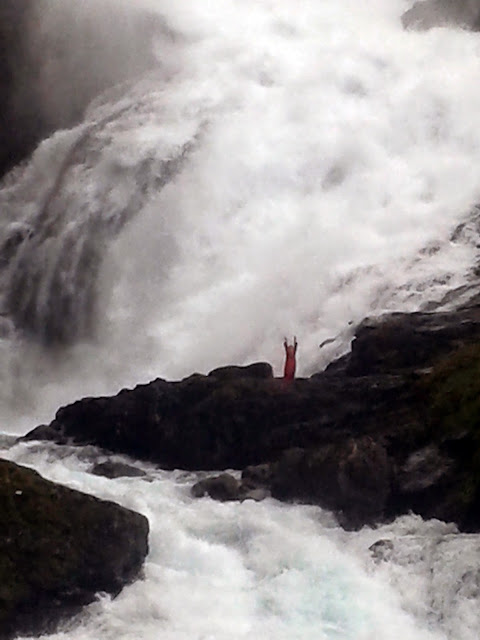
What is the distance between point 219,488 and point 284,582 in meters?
3.72

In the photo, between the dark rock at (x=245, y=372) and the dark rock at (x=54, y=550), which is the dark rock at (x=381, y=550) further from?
the dark rock at (x=245, y=372)

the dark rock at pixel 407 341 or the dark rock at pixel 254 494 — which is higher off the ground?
the dark rock at pixel 407 341

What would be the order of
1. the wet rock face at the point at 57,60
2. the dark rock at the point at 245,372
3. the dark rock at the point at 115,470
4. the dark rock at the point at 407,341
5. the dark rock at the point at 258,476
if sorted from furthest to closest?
the wet rock face at the point at 57,60
the dark rock at the point at 245,372
the dark rock at the point at 407,341
the dark rock at the point at 115,470
the dark rock at the point at 258,476

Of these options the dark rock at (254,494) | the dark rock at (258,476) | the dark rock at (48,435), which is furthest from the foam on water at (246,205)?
the dark rock at (254,494)

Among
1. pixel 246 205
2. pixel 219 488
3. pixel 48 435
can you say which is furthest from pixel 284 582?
pixel 246 205

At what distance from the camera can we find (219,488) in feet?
59.3

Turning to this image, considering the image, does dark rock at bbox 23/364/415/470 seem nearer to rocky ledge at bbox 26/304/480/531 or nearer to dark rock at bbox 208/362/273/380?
rocky ledge at bbox 26/304/480/531

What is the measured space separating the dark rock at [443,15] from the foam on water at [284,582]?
31865mm

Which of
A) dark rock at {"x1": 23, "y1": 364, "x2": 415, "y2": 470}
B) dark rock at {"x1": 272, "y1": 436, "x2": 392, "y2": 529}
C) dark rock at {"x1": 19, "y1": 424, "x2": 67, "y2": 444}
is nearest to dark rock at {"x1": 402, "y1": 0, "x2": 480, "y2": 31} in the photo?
dark rock at {"x1": 23, "y1": 364, "x2": 415, "y2": 470}

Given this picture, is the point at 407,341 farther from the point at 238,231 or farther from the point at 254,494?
the point at 238,231

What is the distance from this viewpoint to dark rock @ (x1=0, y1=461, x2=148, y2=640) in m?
13.3

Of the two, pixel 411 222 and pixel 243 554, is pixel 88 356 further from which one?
pixel 243 554

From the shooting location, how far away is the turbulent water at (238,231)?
56.3 ft

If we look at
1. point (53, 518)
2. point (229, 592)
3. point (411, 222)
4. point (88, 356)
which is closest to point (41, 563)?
point (53, 518)
